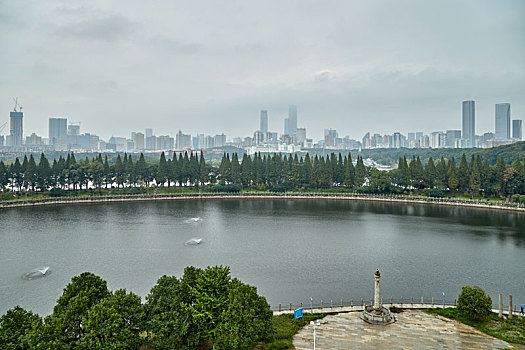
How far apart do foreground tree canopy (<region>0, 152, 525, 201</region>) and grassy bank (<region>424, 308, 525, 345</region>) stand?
2416 inches

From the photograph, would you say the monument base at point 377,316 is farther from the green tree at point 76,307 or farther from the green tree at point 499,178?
the green tree at point 499,178

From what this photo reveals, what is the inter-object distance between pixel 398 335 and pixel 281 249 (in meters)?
21.1

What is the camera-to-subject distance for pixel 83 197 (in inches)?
3243

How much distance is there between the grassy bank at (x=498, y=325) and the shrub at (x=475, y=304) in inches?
15.7

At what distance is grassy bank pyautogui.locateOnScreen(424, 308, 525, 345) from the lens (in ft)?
73.1

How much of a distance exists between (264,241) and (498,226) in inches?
1355

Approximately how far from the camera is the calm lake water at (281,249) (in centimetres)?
3141

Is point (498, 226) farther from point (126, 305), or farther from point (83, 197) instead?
point (83, 197)

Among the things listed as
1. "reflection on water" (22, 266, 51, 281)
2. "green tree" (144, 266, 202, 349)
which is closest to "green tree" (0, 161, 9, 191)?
"reflection on water" (22, 266, 51, 281)

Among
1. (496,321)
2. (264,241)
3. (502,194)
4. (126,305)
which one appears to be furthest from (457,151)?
(126,305)

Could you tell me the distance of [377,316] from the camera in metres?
24.3

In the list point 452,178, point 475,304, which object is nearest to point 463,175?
point 452,178

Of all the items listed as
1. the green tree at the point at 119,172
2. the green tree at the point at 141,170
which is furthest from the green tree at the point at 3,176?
the green tree at the point at 141,170

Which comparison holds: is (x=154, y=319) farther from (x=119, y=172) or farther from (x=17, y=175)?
(x=17, y=175)
